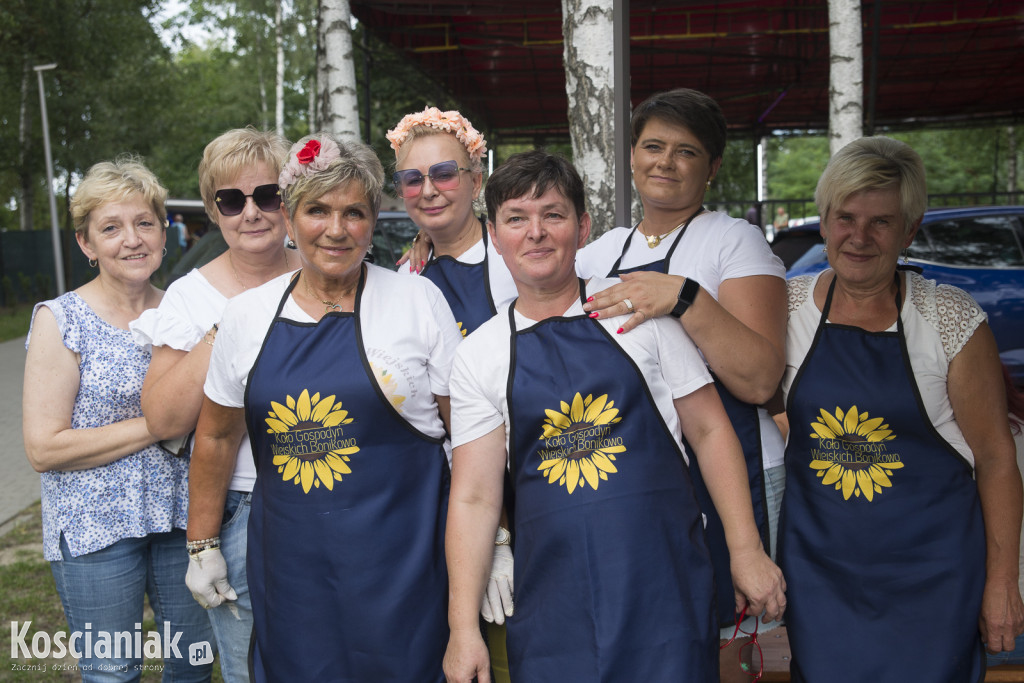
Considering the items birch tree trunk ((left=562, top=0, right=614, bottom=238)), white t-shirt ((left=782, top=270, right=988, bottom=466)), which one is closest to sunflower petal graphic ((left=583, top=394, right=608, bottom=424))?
white t-shirt ((left=782, top=270, right=988, bottom=466))

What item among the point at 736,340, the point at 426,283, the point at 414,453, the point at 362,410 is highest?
the point at 426,283

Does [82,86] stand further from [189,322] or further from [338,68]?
[189,322]

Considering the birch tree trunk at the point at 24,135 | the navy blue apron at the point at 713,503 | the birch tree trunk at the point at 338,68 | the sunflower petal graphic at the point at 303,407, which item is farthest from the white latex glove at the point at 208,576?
the birch tree trunk at the point at 24,135

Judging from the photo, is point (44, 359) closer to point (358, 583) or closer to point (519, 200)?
point (358, 583)

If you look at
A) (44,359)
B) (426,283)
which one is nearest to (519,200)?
(426,283)

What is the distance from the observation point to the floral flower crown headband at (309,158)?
2.09 meters

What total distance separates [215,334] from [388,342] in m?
0.53

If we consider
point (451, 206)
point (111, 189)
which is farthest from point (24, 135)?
point (451, 206)

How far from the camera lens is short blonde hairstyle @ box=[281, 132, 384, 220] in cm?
208

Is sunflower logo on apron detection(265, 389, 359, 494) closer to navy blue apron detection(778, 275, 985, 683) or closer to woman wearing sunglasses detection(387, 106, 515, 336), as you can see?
woman wearing sunglasses detection(387, 106, 515, 336)

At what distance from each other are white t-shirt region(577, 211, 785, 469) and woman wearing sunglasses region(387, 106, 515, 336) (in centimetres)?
45

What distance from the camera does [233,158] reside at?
2471 mm

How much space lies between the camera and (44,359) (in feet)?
7.91

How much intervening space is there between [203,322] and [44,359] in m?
0.49
